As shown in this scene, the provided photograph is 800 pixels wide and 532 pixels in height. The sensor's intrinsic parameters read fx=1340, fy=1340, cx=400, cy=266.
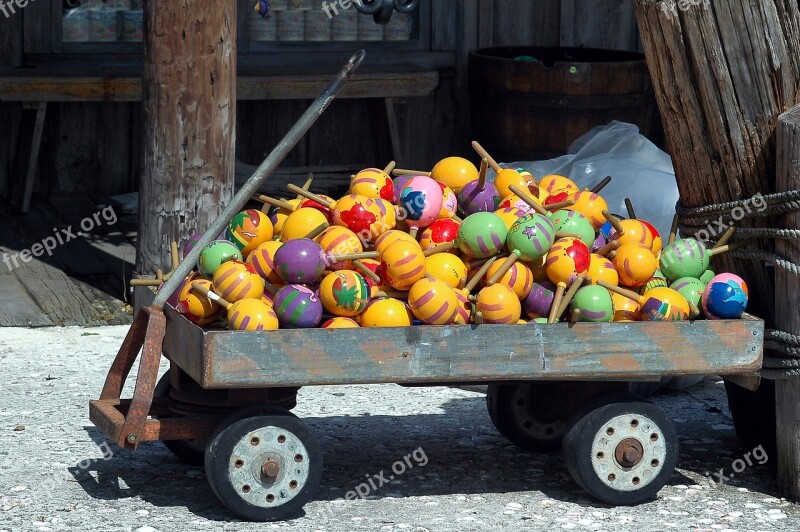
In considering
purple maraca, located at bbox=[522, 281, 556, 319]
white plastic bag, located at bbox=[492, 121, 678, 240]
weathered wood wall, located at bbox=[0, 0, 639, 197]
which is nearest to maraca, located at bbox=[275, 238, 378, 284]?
purple maraca, located at bbox=[522, 281, 556, 319]

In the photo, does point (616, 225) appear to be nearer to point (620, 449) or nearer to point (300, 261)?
point (620, 449)

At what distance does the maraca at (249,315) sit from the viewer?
4059 mm

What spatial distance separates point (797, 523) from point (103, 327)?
3671 mm

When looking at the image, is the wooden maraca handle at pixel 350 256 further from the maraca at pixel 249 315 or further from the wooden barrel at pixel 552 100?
the wooden barrel at pixel 552 100

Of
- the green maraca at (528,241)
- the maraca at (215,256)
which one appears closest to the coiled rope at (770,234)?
the green maraca at (528,241)

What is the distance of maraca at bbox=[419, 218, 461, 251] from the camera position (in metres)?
4.54

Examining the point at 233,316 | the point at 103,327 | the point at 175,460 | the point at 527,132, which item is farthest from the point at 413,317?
the point at 527,132

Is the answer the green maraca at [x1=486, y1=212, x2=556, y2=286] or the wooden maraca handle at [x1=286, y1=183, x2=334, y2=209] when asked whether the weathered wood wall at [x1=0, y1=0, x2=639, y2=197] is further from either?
the green maraca at [x1=486, y1=212, x2=556, y2=286]

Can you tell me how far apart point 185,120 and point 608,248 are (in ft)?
7.79

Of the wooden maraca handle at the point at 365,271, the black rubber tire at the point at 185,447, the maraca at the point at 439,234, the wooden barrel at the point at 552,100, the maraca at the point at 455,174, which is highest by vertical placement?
the wooden barrel at the point at 552,100

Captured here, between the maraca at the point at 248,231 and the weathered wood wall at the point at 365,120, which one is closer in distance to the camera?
the maraca at the point at 248,231

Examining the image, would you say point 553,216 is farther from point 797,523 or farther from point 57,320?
point 57,320

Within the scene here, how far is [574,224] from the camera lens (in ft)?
14.8

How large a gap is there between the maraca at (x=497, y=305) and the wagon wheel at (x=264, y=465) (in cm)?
68
